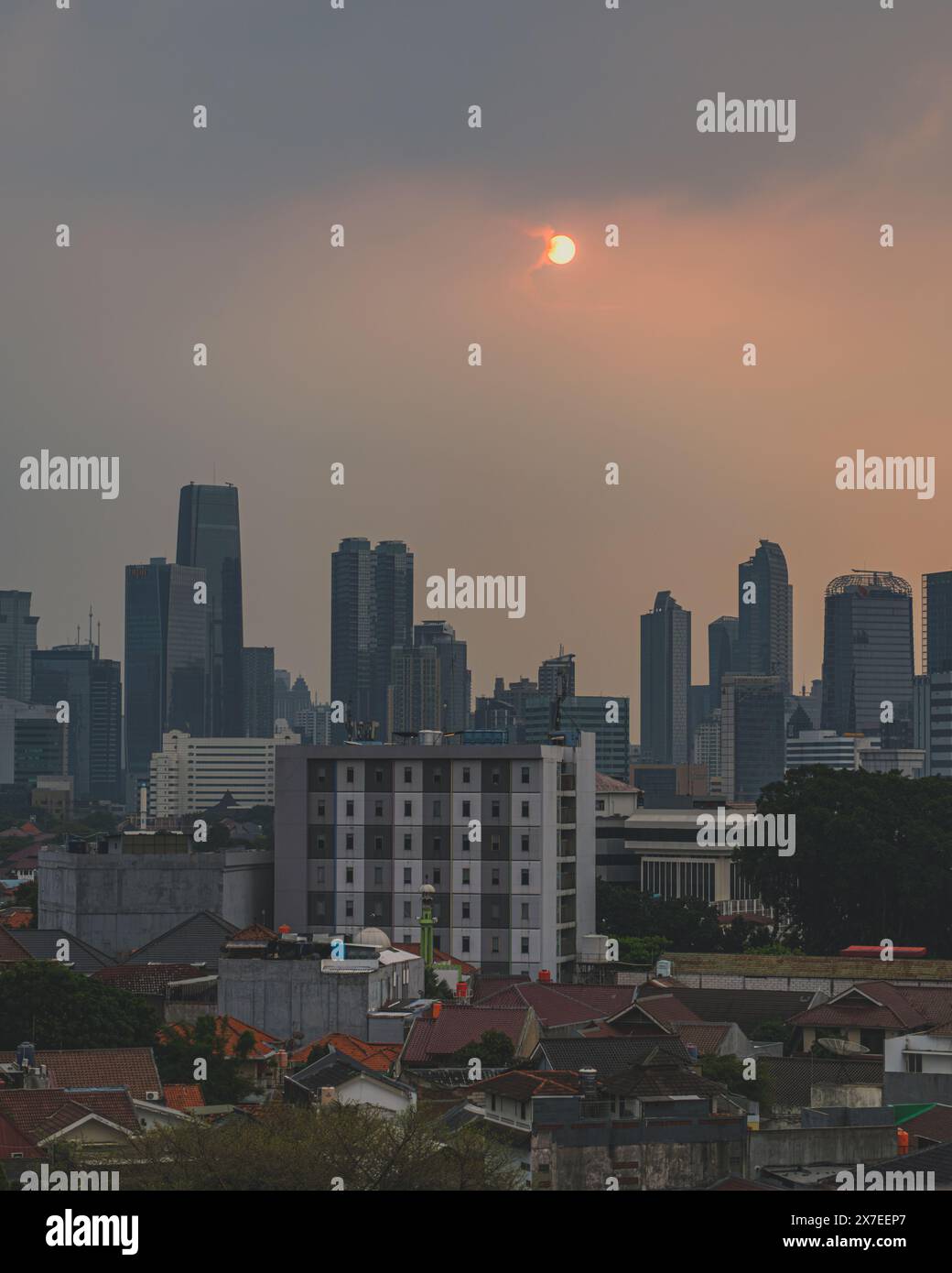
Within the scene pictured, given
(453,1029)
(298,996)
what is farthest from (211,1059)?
(453,1029)

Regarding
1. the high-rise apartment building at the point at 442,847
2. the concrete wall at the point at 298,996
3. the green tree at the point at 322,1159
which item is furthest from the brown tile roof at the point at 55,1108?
the high-rise apartment building at the point at 442,847

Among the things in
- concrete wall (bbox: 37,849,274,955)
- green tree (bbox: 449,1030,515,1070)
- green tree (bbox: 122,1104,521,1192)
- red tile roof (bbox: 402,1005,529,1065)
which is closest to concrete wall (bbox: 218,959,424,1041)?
red tile roof (bbox: 402,1005,529,1065)

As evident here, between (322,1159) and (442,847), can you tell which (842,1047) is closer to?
(442,847)

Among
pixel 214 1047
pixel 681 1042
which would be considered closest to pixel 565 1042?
pixel 681 1042

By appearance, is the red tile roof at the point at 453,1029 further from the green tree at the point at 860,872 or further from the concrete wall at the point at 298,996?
the green tree at the point at 860,872
